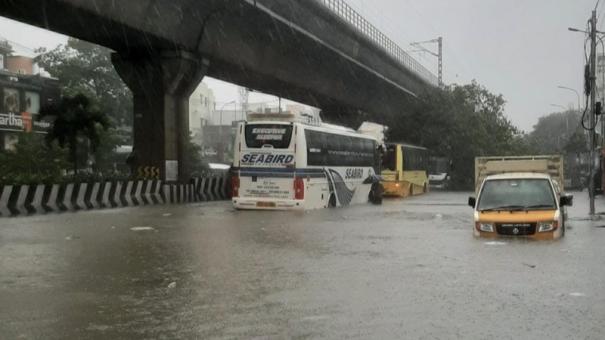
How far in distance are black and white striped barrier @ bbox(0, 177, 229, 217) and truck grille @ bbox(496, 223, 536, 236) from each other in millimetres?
14612

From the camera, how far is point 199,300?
26.7ft

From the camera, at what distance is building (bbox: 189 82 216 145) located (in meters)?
113

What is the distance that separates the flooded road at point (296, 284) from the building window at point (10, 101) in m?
35.7

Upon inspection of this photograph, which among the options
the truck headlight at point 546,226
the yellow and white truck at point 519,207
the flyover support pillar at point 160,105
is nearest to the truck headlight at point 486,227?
the yellow and white truck at point 519,207

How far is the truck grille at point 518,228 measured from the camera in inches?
546

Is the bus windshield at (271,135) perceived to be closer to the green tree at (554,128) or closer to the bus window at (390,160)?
the bus window at (390,160)

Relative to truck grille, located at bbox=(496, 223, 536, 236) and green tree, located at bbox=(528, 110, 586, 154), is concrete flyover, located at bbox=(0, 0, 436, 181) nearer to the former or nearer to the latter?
truck grille, located at bbox=(496, 223, 536, 236)

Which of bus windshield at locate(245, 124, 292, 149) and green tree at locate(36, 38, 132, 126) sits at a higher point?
green tree at locate(36, 38, 132, 126)

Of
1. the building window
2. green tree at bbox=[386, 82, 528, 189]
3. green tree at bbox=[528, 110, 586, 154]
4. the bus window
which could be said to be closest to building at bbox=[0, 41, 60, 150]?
the building window

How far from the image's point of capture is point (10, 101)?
5003 cm

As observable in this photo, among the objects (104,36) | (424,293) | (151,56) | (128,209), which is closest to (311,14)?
(151,56)

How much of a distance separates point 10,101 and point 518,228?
4389 centimetres

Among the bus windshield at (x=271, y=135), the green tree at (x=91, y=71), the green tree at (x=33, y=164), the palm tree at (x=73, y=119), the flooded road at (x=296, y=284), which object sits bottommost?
the flooded road at (x=296, y=284)

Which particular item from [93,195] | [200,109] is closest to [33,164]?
[93,195]
